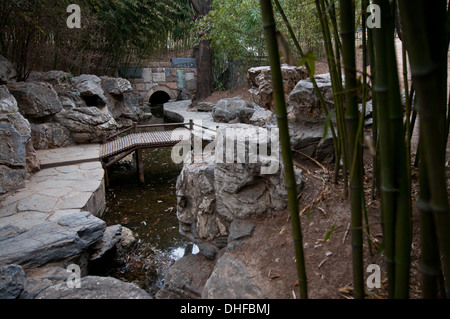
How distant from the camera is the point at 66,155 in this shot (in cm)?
526

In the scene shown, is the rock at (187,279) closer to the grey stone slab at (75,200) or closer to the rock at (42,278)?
the rock at (42,278)

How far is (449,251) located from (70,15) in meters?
7.40

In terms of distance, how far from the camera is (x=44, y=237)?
266 centimetres

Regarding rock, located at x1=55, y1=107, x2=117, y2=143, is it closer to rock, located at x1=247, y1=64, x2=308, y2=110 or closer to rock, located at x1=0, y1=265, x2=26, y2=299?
rock, located at x1=247, y1=64, x2=308, y2=110

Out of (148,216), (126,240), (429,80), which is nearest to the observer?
(429,80)

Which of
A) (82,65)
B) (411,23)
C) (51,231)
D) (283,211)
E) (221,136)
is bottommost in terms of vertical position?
(51,231)

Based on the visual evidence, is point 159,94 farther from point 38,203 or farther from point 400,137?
point 400,137

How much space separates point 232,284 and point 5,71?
5622 mm

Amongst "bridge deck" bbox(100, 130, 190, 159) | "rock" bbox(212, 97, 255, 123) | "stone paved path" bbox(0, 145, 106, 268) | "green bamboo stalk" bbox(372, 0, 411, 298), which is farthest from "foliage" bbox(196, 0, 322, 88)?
"green bamboo stalk" bbox(372, 0, 411, 298)

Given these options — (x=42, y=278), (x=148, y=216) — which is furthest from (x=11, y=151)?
(x=42, y=278)
